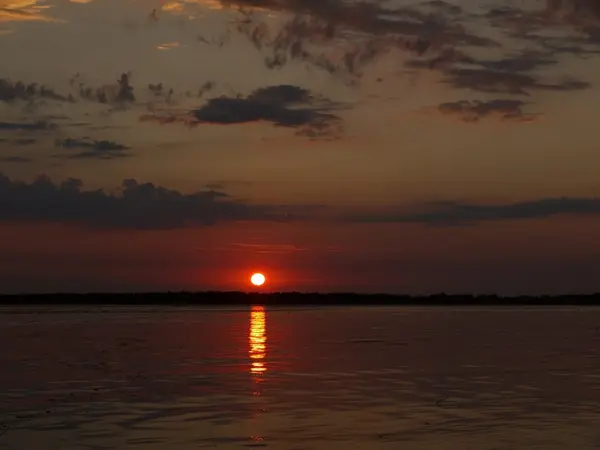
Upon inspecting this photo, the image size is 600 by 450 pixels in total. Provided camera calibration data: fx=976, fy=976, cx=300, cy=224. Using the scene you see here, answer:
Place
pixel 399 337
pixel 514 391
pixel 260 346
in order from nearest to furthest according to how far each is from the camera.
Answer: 1. pixel 514 391
2. pixel 260 346
3. pixel 399 337

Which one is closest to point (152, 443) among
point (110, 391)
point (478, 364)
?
point (110, 391)

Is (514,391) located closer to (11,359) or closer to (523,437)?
(523,437)

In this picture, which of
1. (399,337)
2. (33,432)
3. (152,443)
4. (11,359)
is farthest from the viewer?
(399,337)

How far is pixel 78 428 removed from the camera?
28.5 metres

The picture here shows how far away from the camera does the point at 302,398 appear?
115 feet

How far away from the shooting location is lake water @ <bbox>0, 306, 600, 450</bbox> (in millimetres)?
26719

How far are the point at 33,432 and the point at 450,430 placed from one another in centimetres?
1195

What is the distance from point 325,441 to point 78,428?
7.53m

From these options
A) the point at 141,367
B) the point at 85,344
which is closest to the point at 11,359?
the point at 141,367

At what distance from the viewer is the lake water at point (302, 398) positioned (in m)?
26.7

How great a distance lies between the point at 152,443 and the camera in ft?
A: 85.0

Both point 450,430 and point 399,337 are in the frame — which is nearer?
point 450,430

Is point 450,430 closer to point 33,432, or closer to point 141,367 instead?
point 33,432

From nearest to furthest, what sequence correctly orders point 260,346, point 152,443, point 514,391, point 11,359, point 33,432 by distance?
point 152,443, point 33,432, point 514,391, point 11,359, point 260,346
